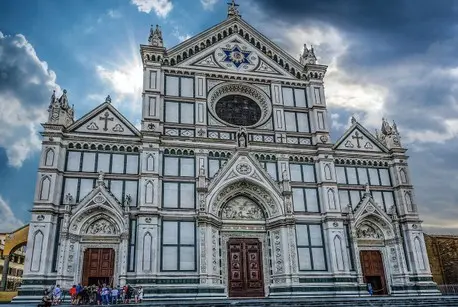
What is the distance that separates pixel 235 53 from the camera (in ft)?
102

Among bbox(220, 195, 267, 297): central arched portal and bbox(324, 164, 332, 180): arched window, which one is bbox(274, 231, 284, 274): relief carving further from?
bbox(324, 164, 332, 180): arched window

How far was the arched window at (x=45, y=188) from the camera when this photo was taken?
23378 millimetres

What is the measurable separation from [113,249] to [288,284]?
10921 mm

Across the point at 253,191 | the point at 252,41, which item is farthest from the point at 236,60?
the point at 253,191

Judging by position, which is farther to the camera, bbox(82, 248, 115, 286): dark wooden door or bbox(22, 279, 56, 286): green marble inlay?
bbox(82, 248, 115, 286): dark wooden door

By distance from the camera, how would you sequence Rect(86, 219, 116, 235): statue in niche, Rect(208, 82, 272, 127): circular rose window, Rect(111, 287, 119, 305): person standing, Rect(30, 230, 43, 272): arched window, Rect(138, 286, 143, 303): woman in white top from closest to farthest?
Rect(111, 287, 119, 305): person standing < Rect(138, 286, 143, 303): woman in white top < Rect(30, 230, 43, 272): arched window < Rect(86, 219, 116, 235): statue in niche < Rect(208, 82, 272, 127): circular rose window

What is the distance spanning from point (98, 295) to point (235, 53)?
64.9 ft

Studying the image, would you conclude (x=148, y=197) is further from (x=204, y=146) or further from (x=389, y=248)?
(x=389, y=248)

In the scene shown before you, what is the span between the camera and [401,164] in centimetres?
3002

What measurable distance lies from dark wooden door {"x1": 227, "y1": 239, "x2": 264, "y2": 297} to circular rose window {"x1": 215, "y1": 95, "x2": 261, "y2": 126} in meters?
8.76

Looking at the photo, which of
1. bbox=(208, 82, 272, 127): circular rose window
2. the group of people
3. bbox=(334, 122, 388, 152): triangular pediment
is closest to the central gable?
bbox=(208, 82, 272, 127): circular rose window

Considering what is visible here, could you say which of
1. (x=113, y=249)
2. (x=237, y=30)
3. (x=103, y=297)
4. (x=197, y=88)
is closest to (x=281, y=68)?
(x=237, y=30)

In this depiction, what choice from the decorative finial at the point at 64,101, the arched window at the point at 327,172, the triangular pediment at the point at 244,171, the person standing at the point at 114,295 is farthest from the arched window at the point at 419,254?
the decorative finial at the point at 64,101

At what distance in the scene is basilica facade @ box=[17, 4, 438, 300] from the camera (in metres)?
23.6
